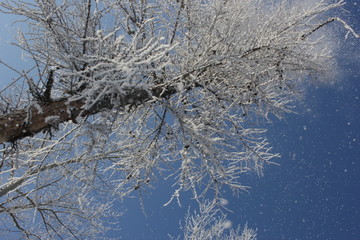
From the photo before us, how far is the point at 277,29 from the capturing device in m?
4.81

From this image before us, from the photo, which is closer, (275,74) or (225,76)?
(225,76)

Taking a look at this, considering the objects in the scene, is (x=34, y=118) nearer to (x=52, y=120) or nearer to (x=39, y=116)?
(x=39, y=116)

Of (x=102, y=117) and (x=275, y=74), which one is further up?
(x=102, y=117)

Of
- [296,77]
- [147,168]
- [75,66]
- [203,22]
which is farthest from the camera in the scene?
[296,77]

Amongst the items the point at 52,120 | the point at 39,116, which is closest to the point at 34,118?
the point at 39,116

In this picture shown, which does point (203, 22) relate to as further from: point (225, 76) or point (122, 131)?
point (122, 131)

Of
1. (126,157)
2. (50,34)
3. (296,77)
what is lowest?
(296,77)

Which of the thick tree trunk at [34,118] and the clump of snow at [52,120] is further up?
the thick tree trunk at [34,118]

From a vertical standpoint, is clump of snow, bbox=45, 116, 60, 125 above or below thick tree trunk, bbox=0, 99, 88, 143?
below

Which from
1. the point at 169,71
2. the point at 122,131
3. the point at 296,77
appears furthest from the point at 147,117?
the point at 296,77

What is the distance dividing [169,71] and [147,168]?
1.68m

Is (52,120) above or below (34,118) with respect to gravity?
below

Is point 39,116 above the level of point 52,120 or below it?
above

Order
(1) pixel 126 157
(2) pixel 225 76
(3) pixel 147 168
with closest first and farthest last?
(2) pixel 225 76 → (3) pixel 147 168 → (1) pixel 126 157
